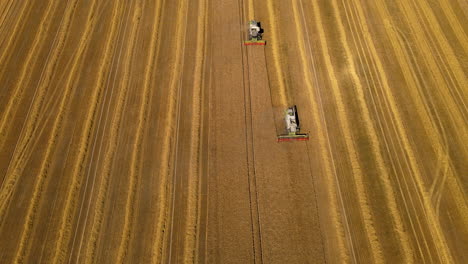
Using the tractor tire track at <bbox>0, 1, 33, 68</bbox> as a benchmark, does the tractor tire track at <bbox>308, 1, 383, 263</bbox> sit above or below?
below

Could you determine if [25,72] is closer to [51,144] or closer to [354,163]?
[51,144]

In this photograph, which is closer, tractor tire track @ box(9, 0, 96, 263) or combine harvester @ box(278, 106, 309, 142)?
tractor tire track @ box(9, 0, 96, 263)

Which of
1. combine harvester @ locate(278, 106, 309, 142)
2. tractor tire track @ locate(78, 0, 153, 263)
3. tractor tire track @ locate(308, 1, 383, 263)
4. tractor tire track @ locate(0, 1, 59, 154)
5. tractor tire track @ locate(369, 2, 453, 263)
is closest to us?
tractor tire track @ locate(369, 2, 453, 263)

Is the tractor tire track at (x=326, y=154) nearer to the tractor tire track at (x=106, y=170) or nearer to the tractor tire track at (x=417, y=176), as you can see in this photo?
the tractor tire track at (x=417, y=176)

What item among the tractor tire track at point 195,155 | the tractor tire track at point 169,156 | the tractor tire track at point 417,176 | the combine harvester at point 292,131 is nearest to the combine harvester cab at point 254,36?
the tractor tire track at point 195,155

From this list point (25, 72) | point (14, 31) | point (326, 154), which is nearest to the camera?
point (326, 154)

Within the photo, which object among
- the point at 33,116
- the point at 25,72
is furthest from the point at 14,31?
the point at 33,116

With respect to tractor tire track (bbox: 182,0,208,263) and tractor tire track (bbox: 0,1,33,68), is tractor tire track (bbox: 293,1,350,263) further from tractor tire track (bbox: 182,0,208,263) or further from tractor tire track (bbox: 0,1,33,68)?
tractor tire track (bbox: 0,1,33,68)

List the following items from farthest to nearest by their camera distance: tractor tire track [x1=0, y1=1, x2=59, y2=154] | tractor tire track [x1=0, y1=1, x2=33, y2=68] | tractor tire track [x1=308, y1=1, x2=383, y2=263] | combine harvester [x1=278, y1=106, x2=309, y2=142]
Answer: tractor tire track [x1=0, y1=1, x2=33, y2=68]
tractor tire track [x1=0, y1=1, x2=59, y2=154]
combine harvester [x1=278, y1=106, x2=309, y2=142]
tractor tire track [x1=308, y1=1, x2=383, y2=263]

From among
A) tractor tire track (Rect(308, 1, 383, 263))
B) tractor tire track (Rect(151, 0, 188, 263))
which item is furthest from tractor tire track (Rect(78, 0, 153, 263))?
tractor tire track (Rect(308, 1, 383, 263))
